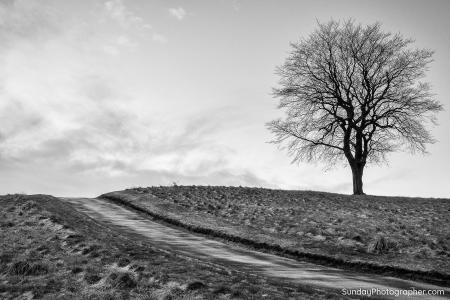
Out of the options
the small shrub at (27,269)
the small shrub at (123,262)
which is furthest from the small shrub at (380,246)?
the small shrub at (27,269)

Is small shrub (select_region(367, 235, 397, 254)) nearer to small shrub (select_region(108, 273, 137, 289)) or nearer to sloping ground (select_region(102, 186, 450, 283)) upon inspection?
sloping ground (select_region(102, 186, 450, 283))

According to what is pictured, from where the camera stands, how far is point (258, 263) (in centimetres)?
1389

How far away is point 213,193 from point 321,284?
21.6 m

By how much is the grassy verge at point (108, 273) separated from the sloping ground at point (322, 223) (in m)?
5.05

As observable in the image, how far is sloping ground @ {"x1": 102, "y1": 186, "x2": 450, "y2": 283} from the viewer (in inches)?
589

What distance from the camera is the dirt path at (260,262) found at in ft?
37.6

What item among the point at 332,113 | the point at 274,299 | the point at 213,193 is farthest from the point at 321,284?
the point at 332,113

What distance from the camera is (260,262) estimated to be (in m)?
14.1

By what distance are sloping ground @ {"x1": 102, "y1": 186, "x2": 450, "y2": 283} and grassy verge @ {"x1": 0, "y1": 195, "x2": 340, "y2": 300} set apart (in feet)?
16.6

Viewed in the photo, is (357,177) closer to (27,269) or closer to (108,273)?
(108,273)

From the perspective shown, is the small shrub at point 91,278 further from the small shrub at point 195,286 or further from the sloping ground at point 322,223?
the sloping ground at point 322,223

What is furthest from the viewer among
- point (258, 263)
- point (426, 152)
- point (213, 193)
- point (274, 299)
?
point (426, 152)

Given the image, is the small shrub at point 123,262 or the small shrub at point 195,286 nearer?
the small shrub at point 195,286

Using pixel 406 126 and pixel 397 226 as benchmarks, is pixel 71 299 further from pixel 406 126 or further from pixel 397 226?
pixel 406 126
